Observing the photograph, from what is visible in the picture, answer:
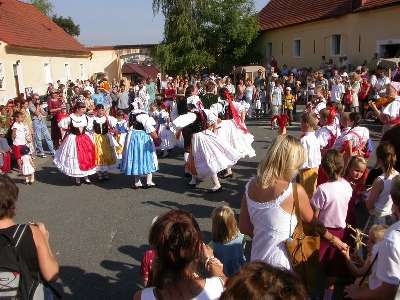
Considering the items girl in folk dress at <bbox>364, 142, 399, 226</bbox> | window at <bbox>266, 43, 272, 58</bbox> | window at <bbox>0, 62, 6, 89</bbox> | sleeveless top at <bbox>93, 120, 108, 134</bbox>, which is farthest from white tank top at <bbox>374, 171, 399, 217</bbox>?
window at <bbox>266, 43, 272, 58</bbox>

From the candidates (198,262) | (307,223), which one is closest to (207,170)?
(307,223)

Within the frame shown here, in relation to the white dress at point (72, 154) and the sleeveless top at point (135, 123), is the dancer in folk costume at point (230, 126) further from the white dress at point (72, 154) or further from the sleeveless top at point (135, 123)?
the white dress at point (72, 154)

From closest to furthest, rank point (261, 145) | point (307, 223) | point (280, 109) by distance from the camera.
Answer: point (307, 223) → point (261, 145) → point (280, 109)

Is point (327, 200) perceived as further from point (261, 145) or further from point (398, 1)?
point (398, 1)

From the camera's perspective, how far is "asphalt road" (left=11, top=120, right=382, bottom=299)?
486 cm

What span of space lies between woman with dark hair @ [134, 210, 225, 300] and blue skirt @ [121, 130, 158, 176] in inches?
229

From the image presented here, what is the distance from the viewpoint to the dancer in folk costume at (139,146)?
26.1 feet

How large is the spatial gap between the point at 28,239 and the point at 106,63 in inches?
1536

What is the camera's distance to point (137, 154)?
7.99 metres

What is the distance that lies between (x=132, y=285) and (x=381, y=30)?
20377 millimetres

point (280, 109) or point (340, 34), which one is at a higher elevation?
point (340, 34)

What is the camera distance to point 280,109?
52.4 ft

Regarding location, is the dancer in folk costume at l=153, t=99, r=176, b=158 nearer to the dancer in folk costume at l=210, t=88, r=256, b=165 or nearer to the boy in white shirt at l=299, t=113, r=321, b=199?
the dancer in folk costume at l=210, t=88, r=256, b=165

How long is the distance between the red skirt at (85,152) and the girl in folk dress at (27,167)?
1235 millimetres
